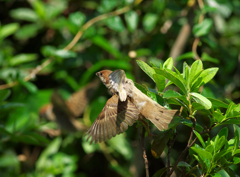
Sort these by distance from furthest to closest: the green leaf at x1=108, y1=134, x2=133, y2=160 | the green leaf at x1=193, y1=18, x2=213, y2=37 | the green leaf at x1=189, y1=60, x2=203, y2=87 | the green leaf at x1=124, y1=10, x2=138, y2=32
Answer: the green leaf at x1=108, y1=134, x2=133, y2=160 → the green leaf at x1=124, y1=10, x2=138, y2=32 → the green leaf at x1=193, y1=18, x2=213, y2=37 → the green leaf at x1=189, y1=60, x2=203, y2=87

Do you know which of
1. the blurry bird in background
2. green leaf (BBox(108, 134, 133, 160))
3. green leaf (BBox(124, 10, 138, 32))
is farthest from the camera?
the blurry bird in background

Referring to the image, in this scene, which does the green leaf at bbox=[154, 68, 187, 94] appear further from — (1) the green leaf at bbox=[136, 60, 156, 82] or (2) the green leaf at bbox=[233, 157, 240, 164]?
(2) the green leaf at bbox=[233, 157, 240, 164]

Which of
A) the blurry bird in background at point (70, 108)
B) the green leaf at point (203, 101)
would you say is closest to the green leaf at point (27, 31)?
the blurry bird in background at point (70, 108)

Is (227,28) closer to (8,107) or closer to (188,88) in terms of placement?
(188,88)

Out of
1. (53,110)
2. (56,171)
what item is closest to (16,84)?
(53,110)

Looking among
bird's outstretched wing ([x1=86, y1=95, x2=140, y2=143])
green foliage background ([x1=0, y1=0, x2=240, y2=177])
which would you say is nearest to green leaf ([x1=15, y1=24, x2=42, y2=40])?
green foliage background ([x1=0, y1=0, x2=240, y2=177])

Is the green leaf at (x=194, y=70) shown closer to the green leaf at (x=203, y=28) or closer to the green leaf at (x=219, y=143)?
the green leaf at (x=219, y=143)
